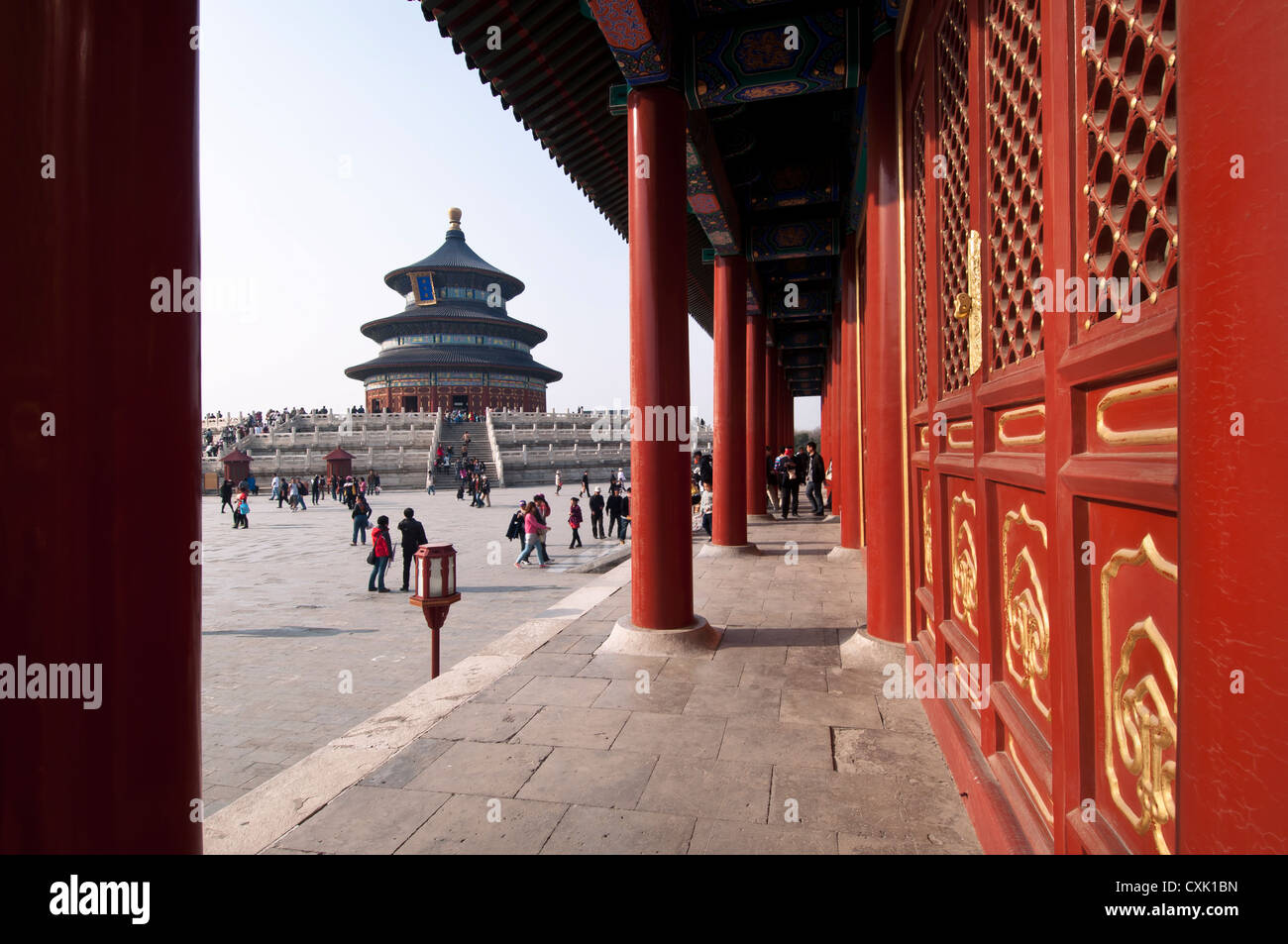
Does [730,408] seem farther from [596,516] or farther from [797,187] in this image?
[596,516]

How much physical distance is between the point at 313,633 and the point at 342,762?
193 inches

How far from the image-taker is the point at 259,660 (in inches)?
250

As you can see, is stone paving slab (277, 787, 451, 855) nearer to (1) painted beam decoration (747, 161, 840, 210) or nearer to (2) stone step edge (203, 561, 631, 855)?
(2) stone step edge (203, 561, 631, 855)

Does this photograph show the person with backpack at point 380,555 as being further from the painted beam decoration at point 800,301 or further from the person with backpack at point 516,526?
the painted beam decoration at point 800,301

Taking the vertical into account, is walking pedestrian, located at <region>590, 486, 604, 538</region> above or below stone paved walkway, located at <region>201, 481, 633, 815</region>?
above

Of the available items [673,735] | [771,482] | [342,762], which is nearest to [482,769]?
[342,762]

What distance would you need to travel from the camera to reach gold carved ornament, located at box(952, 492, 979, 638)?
2.74m

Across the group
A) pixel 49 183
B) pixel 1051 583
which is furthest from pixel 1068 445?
pixel 49 183

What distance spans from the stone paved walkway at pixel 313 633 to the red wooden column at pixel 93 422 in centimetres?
268

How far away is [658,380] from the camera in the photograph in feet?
15.7

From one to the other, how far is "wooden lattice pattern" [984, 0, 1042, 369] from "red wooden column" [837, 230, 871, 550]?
21.0ft

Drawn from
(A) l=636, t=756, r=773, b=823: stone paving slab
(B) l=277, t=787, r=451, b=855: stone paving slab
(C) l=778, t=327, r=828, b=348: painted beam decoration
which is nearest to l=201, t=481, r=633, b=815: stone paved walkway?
(B) l=277, t=787, r=451, b=855: stone paving slab

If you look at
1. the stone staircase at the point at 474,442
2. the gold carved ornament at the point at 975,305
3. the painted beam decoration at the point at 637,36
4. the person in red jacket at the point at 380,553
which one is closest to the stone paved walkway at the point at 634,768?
the gold carved ornament at the point at 975,305
